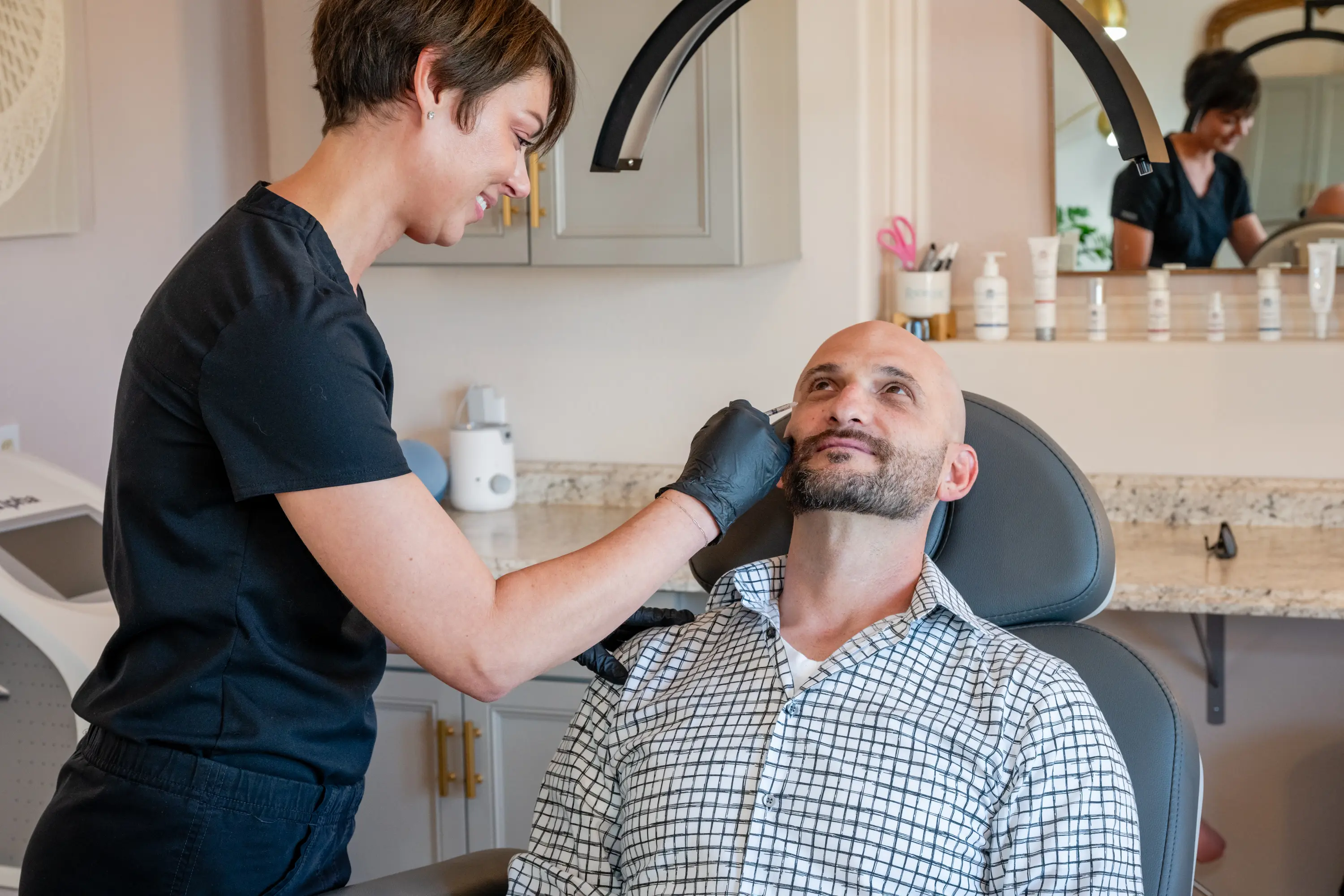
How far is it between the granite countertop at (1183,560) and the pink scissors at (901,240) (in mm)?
662

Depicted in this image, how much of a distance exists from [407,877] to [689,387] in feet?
4.95

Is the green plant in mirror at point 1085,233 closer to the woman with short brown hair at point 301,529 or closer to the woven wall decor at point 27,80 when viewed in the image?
the woman with short brown hair at point 301,529

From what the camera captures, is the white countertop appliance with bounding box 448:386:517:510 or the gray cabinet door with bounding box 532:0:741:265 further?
the white countertop appliance with bounding box 448:386:517:510

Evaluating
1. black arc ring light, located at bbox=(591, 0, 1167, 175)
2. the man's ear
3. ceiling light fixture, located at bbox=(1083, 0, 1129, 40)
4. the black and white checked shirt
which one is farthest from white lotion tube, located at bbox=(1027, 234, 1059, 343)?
the black and white checked shirt

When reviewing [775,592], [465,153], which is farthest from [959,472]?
[465,153]

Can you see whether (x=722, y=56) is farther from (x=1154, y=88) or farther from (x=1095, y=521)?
(x=1095, y=521)

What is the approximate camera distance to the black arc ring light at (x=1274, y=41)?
2346mm

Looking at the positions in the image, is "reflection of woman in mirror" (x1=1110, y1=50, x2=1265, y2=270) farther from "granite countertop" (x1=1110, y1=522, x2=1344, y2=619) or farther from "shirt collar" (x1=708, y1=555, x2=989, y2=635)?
"shirt collar" (x1=708, y1=555, x2=989, y2=635)

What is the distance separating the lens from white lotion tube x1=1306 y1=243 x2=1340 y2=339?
2332mm

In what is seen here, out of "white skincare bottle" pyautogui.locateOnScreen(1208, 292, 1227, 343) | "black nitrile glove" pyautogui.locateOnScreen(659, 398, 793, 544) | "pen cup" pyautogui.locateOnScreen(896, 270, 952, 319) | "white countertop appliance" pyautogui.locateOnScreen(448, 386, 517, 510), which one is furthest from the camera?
"white countertop appliance" pyautogui.locateOnScreen(448, 386, 517, 510)

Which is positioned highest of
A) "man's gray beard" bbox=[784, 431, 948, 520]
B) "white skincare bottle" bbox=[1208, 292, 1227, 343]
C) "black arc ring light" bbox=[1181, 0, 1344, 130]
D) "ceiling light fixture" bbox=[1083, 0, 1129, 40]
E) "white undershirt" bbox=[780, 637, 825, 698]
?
"ceiling light fixture" bbox=[1083, 0, 1129, 40]

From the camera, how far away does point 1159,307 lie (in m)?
2.45

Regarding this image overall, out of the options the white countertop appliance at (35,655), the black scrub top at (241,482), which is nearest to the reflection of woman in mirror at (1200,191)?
the black scrub top at (241,482)

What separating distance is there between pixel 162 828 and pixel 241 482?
1.13 ft
